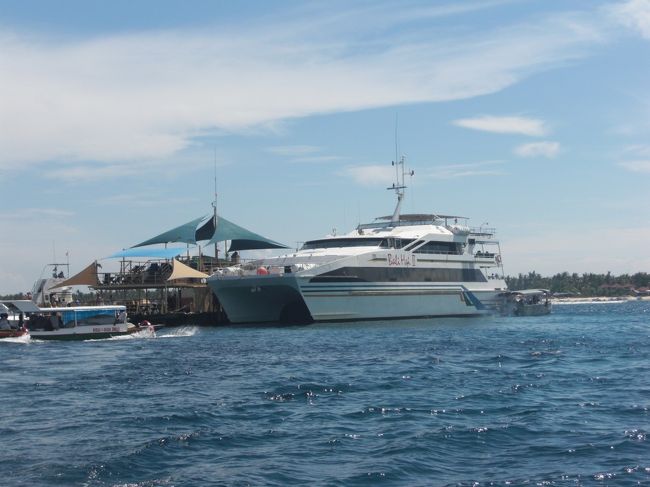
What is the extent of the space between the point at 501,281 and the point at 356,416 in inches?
1869

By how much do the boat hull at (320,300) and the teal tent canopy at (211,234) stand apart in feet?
31.9

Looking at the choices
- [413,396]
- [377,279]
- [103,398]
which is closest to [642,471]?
[413,396]

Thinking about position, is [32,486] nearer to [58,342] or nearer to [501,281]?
[58,342]

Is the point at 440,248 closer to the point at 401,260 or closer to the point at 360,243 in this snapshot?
the point at 401,260

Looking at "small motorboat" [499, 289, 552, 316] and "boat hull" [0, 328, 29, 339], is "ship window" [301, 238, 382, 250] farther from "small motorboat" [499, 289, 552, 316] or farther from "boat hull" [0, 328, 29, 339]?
"boat hull" [0, 328, 29, 339]

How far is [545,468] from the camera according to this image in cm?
1307

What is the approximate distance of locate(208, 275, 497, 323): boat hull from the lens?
153ft

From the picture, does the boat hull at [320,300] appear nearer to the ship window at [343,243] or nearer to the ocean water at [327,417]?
the ship window at [343,243]

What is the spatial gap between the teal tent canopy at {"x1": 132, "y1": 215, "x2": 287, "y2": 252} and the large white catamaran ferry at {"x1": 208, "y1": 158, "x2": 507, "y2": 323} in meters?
8.17

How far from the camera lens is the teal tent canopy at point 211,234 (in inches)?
2309

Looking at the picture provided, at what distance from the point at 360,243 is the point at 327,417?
112ft

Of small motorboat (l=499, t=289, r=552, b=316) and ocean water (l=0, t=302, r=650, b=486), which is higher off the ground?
small motorboat (l=499, t=289, r=552, b=316)

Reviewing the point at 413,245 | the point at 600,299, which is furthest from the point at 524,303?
the point at 600,299

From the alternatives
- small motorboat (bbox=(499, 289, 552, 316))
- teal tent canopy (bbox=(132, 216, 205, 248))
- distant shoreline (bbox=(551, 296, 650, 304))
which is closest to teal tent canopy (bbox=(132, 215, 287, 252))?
teal tent canopy (bbox=(132, 216, 205, 248))
